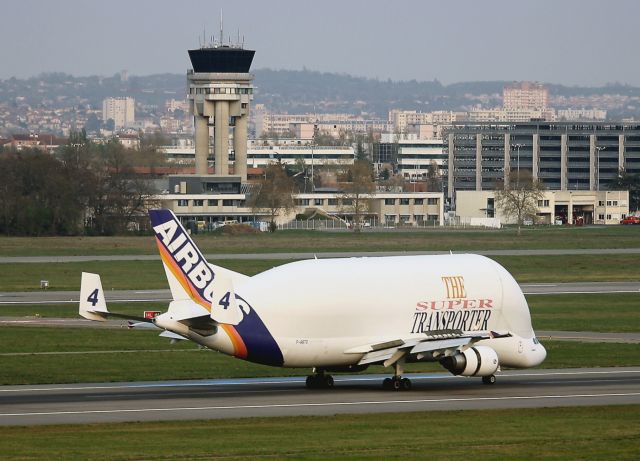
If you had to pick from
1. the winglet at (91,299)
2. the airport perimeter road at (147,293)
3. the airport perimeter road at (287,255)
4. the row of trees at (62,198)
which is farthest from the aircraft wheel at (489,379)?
the row of trees at (62,198)

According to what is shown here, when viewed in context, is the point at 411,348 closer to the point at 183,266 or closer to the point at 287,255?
the point at 183,266

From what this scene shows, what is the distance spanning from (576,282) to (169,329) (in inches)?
2441

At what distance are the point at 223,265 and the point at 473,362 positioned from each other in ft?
211

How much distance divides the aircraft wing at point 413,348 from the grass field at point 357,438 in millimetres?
4714

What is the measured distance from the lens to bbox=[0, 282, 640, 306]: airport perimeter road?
87500mm

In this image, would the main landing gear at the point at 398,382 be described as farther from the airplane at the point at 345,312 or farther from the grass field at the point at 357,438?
the grass field at the point at 357,438

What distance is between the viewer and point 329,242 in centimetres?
14638

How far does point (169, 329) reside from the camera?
1786 inches

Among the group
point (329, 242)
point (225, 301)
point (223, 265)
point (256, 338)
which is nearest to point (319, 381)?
point (256, 338)

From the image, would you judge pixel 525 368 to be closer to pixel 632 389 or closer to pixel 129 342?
pixel 632 389

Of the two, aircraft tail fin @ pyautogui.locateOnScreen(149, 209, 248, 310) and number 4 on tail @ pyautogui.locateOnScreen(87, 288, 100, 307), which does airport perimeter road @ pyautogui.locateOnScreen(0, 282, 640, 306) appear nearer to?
aircraft tail fin @ pyautogui.locateOnScreen(149, 209, 248, 310)

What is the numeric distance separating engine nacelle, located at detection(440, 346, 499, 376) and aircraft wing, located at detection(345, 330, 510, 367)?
353 mm

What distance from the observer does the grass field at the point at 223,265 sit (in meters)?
102

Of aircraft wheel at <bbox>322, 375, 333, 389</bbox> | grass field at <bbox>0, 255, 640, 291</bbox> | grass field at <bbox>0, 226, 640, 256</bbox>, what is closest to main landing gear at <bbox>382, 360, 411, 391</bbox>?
aircraft wheel at <bbox>322, 375, 333, 389</bbox>
